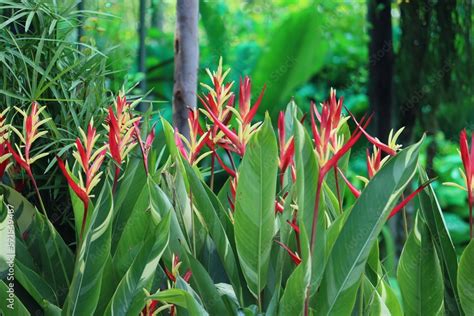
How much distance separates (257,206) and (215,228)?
129mm

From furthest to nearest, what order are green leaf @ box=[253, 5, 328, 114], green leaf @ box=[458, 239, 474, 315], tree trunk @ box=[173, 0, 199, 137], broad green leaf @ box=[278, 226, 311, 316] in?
green leaf @ box=[253, 5, 328, 114] → tree trunk @ box=[173, 0, 199, 137] → green leaf @ box=[458, 239, 474, 315] → broad green leaf @ box=[278, 226, 311, 316]

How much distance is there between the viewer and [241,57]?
4.81 m

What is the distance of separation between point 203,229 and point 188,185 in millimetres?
96

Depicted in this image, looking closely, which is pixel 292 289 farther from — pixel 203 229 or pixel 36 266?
pixel 36 266

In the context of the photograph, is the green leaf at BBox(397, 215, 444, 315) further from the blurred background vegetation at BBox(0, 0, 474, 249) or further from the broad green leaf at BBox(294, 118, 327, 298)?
the blurred background vegetation at BBox(0, 0, 474, 249)

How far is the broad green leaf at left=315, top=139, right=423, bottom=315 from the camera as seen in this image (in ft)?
3.38

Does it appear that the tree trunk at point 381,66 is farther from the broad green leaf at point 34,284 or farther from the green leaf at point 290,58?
the broad green leaf at point 34,284

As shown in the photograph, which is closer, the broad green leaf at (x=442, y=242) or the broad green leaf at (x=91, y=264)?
the broad green leaf at (x=91, y=264)

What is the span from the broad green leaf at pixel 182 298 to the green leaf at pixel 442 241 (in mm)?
416

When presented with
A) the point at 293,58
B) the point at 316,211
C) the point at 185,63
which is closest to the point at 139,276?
the point at 316,211

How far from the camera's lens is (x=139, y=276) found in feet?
3.58

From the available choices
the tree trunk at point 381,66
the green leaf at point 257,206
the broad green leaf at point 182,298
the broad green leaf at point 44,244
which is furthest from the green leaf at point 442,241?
the tree trunk at point 381,66

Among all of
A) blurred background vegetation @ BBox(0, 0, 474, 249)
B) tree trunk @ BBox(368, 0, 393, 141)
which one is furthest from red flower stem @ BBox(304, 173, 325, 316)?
tree trunk @ BBox(368, 0, 393, 141)

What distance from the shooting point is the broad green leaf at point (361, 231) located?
1.03 metres
